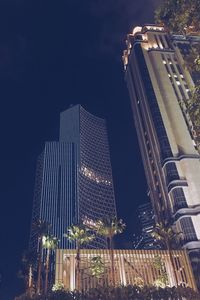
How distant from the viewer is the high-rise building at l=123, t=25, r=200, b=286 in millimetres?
103438

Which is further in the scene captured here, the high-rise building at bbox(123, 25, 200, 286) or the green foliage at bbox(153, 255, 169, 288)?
the high-rise building at bbox(123, 25, 200, 286)

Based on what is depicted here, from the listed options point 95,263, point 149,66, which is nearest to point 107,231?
point 95,263

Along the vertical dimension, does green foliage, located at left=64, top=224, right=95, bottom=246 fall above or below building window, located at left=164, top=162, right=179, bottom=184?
below

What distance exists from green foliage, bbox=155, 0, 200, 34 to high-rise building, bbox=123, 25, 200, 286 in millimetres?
59887

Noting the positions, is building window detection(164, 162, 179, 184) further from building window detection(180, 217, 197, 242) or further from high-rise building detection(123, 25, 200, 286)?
building window detection(180, 217, 197, 242)

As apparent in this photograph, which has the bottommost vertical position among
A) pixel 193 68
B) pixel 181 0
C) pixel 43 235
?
pixel 193 68

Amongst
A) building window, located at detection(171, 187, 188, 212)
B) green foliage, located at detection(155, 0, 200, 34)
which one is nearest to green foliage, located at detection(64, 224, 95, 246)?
green foliage, located at detection(155, 0, 200, 34)

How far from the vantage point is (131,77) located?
537 ft

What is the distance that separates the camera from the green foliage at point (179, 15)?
24.4m

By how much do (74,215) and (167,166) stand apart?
90.6 meters

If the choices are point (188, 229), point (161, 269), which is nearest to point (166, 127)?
point (188, 229)

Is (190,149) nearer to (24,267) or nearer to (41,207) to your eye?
(24,267)

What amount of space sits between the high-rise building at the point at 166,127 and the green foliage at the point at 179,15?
59.9 metres

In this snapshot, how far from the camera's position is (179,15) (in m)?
25.1
